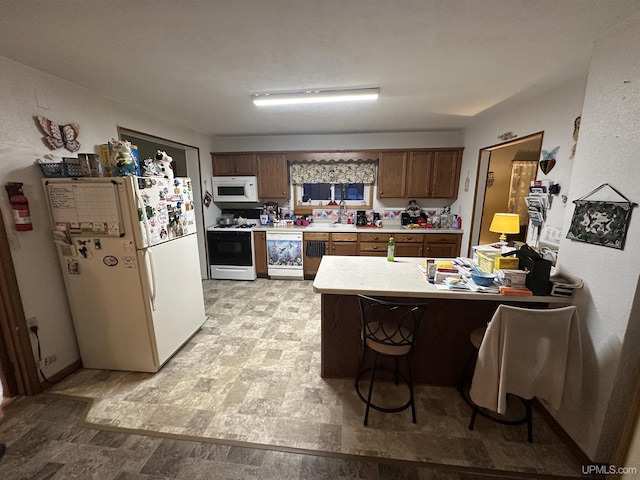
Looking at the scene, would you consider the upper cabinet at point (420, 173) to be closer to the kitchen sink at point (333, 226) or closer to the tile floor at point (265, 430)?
the kitchen sink at point (333, 226)

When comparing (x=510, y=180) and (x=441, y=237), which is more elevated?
(x=510, y=180)

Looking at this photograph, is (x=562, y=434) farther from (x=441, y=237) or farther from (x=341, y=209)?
(x=341, y=209)

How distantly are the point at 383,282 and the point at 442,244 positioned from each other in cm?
261

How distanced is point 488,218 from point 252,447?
4884 millimetres

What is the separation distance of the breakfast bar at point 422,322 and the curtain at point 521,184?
3037 millimetres

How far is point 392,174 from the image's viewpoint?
4.25 m

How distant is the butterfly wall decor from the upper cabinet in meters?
3.75

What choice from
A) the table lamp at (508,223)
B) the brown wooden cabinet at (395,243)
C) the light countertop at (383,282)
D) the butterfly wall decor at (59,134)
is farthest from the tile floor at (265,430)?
the brown wooden cabinet at (395,243)

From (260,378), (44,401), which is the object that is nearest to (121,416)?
(44,401)

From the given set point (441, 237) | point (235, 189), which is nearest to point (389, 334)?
point (441, 237)

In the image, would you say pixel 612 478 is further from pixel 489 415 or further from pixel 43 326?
pixel 43 326

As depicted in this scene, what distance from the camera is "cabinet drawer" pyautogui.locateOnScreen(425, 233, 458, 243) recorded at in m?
4.02

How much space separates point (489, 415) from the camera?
5.81 feet

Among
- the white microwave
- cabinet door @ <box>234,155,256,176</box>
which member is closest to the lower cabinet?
the white microwave
